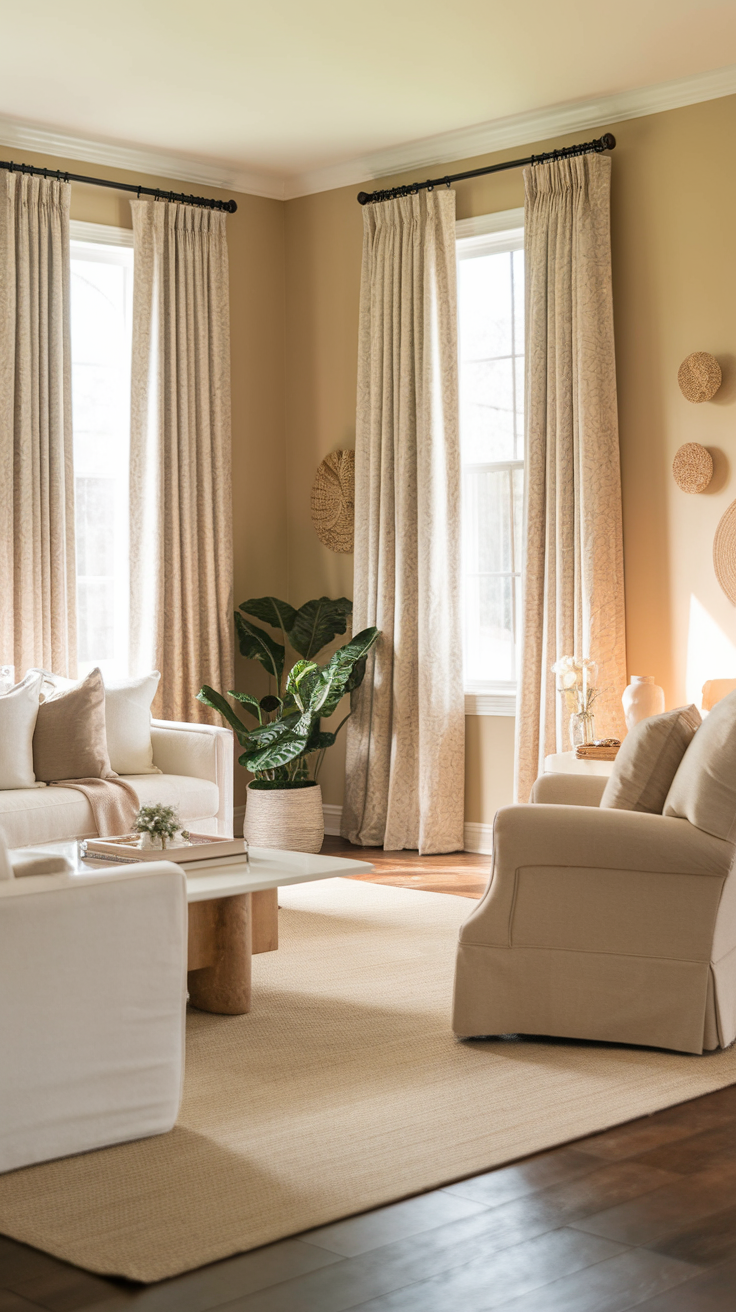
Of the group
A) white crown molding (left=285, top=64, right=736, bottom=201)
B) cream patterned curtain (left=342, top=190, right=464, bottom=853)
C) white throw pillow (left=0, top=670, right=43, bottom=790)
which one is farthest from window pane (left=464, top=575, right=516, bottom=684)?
white throw pillow (left=0, top=670, right=43, bottom=790)

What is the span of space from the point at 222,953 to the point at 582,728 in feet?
A: 7.74

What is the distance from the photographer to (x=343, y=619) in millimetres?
6961

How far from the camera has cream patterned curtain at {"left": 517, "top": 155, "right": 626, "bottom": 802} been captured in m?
5.82

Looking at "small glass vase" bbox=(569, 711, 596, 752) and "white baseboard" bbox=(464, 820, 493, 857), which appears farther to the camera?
"white baseboard" bbox=(464, 820, 493, 857)

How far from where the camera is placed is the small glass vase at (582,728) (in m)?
5.62

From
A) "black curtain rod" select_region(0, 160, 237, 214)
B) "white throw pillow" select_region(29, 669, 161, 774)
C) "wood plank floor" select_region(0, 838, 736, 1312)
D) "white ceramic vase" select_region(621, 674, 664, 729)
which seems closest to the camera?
"wood plank floor" select_region(0, 838, 736, 1312)

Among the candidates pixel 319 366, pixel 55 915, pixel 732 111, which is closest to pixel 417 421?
pixel 319 366

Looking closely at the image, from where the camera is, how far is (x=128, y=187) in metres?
6.55

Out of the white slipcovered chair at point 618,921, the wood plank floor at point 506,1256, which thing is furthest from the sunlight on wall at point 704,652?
the wood plank floor at point 506,1256

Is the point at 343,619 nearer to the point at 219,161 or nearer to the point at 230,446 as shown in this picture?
the point at 230,446

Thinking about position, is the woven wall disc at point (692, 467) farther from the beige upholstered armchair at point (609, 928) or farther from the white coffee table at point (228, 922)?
the white coffee table at point (228, 922)

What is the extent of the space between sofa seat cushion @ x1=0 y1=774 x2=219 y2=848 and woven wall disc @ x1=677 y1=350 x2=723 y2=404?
261cm

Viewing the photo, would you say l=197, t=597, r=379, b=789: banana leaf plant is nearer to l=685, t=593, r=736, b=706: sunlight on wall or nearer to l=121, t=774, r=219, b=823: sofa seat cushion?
l=121, t=774, r=219, b=823: sofa seat cushion

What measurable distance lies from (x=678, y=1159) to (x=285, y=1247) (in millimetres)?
851
